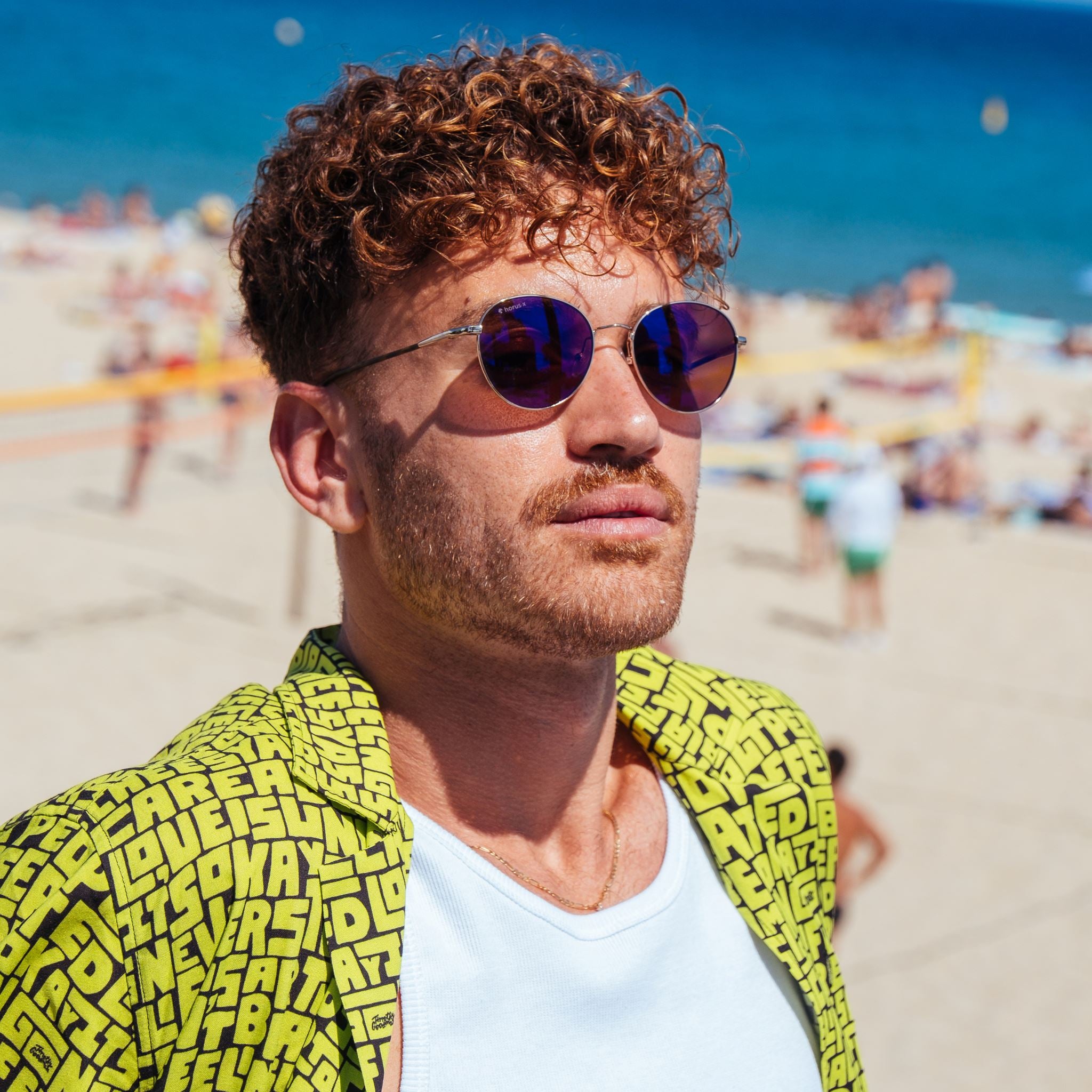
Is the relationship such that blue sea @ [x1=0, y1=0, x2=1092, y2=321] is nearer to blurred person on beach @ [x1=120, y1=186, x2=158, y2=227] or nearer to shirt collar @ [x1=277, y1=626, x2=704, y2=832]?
shirt collar @ [x1=277, y1=626, x2=704, y2=832]

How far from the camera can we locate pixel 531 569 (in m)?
1.48

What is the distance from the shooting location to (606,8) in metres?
123

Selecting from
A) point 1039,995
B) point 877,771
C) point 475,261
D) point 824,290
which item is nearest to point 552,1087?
point 475,261

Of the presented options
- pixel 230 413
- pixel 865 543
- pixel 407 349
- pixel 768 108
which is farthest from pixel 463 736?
pixel 768 108

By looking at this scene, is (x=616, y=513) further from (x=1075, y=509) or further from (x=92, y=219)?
(x=92, y=219)

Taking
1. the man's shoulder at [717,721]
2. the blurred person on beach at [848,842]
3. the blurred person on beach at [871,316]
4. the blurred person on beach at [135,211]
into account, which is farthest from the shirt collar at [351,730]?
the blurred person on beach at [135,211]

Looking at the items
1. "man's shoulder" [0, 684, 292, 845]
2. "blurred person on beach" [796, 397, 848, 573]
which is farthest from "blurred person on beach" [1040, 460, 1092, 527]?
"man's shoulder" [0, 684, 292, 845]

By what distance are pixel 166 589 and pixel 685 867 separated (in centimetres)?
755

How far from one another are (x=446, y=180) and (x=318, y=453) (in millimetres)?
401

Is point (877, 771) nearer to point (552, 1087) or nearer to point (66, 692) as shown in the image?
point (66, 692)

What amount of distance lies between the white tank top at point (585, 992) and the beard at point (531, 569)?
272 millimetres

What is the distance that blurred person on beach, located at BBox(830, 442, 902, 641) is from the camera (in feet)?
29.1

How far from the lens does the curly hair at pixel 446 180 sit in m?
1.52
